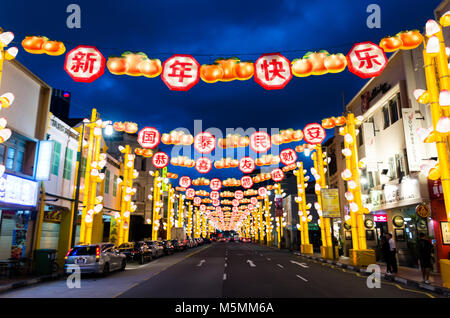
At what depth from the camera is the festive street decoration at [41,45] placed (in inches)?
491

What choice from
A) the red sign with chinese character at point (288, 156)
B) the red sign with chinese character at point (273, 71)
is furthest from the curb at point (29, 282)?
the red sign with chinese character at point (288, 156)

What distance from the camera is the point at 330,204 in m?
26.1

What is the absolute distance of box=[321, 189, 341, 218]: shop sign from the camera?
25.8m

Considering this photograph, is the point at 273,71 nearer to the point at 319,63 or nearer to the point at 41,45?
the point at 319,63

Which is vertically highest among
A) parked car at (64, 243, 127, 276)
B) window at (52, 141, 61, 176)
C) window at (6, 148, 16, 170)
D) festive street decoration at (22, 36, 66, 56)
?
festive street decoration at (22, 36, 66, 56)

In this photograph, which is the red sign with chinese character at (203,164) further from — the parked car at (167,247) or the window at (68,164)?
the parked car at (167,247)

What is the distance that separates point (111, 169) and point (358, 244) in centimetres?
2312

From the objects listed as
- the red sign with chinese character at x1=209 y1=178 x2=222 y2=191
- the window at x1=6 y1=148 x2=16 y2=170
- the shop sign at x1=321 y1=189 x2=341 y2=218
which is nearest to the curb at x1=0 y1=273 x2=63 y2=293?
the window at x1=6 y1=148 x2=16 y2=170

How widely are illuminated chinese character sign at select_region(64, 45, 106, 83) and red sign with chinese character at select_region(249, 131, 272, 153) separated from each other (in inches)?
431

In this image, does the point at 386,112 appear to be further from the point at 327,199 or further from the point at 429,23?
the point at 429,23

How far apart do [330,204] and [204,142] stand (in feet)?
39.5

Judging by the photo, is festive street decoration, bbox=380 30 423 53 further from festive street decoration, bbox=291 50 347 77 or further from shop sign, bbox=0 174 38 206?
shop sign, bbox=0 174 38 206

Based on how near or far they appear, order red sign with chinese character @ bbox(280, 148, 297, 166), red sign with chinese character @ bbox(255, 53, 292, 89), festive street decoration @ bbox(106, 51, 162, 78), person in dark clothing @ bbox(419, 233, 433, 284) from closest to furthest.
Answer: festive street decoration @ bbox(106, 51, 162, 78), red sign with chinese character @ bbox(255, 53, 292, 89), person in dark clothing @ bbox(419, 233, 433, 284), red sign with chinese character @ bbox(280, 148, 297, 166)
